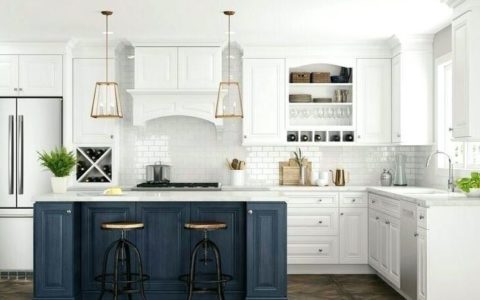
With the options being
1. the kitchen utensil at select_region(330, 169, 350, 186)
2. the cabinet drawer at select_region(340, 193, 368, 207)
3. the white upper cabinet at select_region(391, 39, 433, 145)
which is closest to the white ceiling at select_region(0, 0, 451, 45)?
the white upper cabinet at select_region(391, 39, 433, 145)

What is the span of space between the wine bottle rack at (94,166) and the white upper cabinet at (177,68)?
0.98 m

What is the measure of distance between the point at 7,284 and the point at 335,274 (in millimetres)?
3870

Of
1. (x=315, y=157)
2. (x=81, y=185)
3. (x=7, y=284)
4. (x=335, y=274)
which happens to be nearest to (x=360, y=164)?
(x=315, y=157)

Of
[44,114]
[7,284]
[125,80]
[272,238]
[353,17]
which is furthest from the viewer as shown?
[125,80]

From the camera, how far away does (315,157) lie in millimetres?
8352

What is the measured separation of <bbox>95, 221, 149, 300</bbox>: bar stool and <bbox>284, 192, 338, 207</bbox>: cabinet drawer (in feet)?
8.00

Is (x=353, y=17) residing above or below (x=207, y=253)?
above

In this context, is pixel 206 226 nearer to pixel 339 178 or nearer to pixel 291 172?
pixel 291 172

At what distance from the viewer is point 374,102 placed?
26.1 ft

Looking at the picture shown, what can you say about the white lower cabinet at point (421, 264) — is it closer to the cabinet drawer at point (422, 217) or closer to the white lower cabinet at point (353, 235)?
the cabinet drawer at point (422, 217)

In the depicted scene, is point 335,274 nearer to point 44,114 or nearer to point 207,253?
point 207,253

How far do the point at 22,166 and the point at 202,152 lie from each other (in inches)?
87.7

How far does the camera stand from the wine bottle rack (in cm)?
798

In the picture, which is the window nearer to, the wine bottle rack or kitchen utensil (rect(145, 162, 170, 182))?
kitchen utensil (rect(145, 162, 170, 182))
